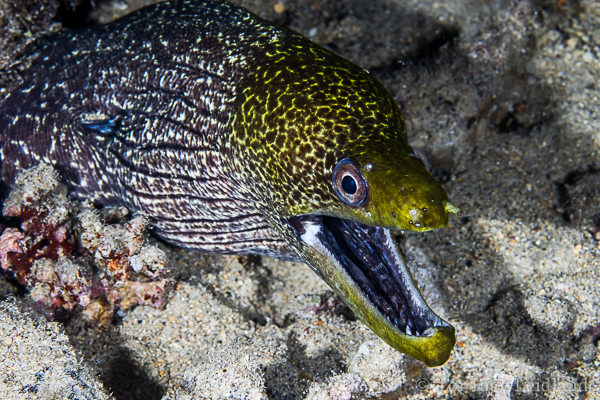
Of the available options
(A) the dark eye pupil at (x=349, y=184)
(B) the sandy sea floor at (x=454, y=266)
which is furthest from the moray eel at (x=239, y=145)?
(B) the sandy sea floor at (x=454, y=266)

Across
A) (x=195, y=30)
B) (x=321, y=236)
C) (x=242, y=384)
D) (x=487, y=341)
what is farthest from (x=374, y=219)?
(x=195, y=30)

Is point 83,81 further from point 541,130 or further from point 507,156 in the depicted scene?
point 541,130

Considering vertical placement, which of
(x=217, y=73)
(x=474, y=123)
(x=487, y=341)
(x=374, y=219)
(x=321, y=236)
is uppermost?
(x=217, y=73)

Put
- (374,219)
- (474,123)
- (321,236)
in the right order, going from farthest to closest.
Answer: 1. (474,123)
2. (321,236)
3. (374,219)

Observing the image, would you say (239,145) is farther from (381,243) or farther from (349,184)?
(381,243)

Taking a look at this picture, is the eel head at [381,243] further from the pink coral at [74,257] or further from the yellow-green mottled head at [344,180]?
the pink coral at [74,257]

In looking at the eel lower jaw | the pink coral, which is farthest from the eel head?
the pink coral

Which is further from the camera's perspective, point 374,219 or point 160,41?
point 160,41

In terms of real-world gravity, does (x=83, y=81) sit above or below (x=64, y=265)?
above

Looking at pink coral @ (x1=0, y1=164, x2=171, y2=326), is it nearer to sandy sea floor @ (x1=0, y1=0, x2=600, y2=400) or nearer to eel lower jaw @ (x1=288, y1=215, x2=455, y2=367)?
sandy sea floor @ (x1=0, y1=0, x2=600, y2=400)
